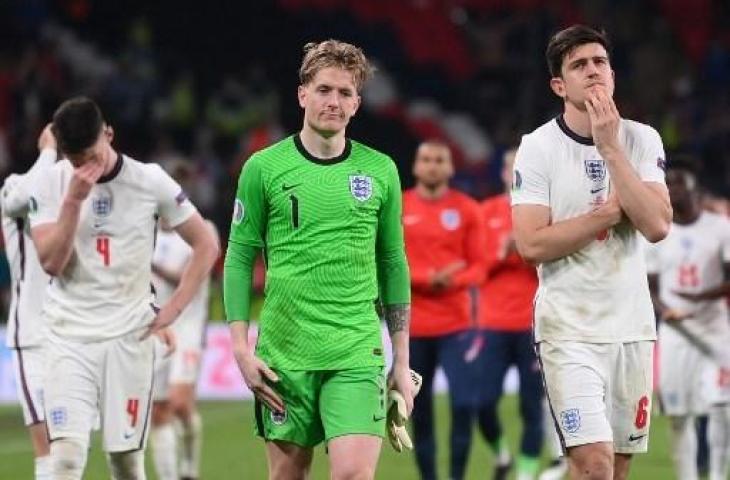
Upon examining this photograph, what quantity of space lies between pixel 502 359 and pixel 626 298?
4.70 metres

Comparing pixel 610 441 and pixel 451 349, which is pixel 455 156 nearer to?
pixel 451 349

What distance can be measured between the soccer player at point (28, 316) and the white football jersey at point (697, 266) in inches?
160

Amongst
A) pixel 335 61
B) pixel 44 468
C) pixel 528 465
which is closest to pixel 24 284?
pixel 44 468

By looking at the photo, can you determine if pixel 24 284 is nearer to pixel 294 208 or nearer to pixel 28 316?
pixel 28 316

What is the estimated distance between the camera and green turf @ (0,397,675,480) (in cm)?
1280

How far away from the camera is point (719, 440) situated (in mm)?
11266

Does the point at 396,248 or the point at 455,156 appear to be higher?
the point at 455,156

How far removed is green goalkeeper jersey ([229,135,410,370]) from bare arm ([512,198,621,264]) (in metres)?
0.69

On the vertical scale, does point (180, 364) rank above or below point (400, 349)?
above

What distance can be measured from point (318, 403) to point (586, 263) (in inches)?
50.5

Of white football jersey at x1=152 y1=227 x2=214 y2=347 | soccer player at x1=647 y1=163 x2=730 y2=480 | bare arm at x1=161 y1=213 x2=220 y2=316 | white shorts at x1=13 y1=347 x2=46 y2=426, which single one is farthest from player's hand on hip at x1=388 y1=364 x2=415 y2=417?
white football jersey at x1=152 y1=227 x2=214 y2=347

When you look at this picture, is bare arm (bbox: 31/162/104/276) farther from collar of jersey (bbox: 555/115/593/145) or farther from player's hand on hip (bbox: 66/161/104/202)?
collar of jersey (bbox: 555/115/593/145)

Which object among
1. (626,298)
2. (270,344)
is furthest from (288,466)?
(626,298)

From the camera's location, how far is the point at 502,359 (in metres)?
11.8
